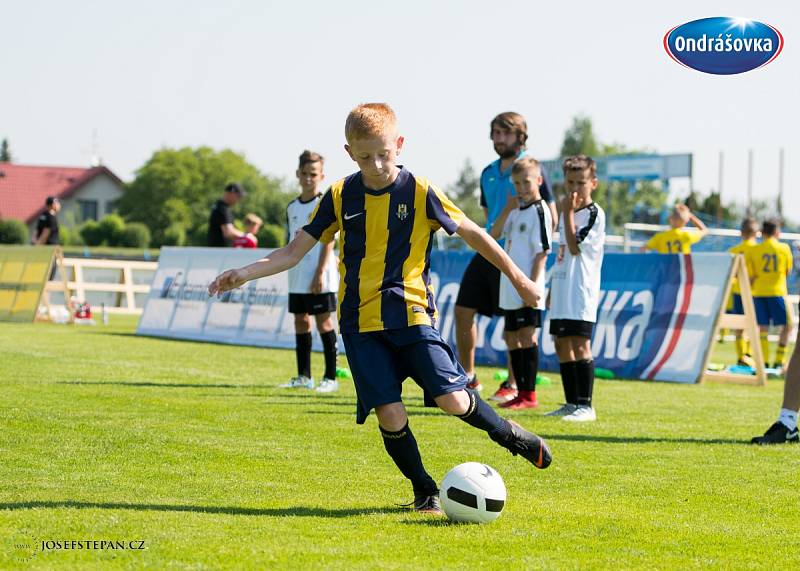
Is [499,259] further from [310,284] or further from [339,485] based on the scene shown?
[310,284]

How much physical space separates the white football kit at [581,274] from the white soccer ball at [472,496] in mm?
4609

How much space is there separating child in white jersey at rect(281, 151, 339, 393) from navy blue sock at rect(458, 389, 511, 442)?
222 inches

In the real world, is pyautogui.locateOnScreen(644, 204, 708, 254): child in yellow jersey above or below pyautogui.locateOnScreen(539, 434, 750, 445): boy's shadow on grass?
above

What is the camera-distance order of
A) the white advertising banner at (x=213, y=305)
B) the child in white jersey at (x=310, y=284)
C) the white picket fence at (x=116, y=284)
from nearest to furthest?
the child in white jersey at (x=310, y=284) < the white advertising banner at (x=213, y=305) < the white picket fence at (x=116, y=284)

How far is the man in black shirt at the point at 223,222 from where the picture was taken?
63.3 feet

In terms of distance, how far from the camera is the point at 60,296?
126ft

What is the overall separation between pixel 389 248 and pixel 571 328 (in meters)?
4.58

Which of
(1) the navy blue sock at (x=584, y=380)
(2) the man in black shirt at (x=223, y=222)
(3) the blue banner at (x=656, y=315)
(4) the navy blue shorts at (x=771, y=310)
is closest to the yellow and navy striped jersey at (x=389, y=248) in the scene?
(1) the navy blue sock at (x=584, y=380)

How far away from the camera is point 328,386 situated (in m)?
12.1

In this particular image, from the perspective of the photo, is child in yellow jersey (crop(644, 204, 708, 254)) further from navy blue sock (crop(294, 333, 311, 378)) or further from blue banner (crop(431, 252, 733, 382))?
navy blue sock (crop(294, 333, 311, 378))

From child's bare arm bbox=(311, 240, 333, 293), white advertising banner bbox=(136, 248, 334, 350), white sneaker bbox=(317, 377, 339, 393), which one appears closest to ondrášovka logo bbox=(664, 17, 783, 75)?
child's bare arm bbox=(311, 240, 333, 293)

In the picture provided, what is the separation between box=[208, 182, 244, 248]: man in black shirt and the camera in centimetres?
1929

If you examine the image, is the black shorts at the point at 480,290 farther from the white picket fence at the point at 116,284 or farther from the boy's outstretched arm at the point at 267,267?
the white picket fence at the point at 116,284

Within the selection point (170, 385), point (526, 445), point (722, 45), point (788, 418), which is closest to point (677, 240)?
point (170, 385)
